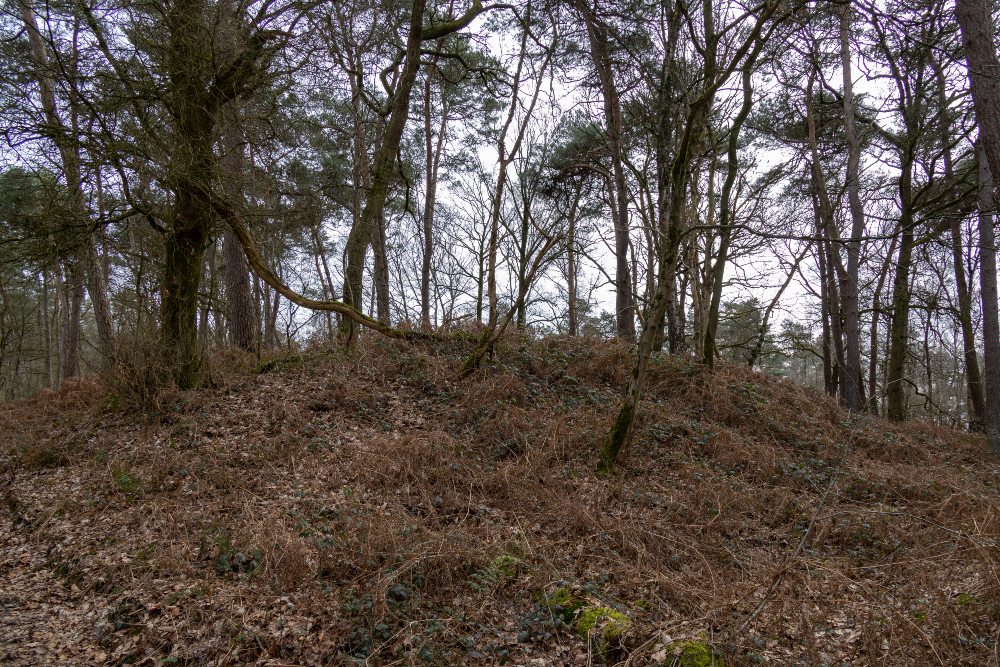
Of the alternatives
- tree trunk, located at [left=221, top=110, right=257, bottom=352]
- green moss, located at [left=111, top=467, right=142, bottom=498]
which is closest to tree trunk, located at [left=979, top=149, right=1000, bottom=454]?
green moss, located at [left=111, top=467, right=142, bottom=498]

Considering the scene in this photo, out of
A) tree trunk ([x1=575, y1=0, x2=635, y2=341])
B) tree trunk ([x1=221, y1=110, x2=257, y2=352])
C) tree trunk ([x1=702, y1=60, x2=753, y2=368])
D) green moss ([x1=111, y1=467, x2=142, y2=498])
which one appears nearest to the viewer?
green moss ([x1=111, y1=467, x2=142, y2=498])

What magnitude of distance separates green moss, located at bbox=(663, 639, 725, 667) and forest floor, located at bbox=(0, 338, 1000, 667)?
0.01 meters

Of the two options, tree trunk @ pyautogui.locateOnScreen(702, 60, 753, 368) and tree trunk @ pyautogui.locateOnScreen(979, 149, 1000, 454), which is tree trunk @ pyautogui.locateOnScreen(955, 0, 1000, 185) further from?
tree trunk @ pyautogui.locateOnScreen(979, 149, 1000, 454)

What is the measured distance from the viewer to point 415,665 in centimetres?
300

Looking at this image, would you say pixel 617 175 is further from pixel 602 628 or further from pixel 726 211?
pixel 602 628

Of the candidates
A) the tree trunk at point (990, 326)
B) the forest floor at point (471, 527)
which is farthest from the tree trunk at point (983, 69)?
the tree trunk at point (990, 326)

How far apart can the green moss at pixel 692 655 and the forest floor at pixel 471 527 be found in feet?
0.04

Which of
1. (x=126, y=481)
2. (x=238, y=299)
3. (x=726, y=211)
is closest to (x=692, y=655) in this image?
(x=126, y=481)

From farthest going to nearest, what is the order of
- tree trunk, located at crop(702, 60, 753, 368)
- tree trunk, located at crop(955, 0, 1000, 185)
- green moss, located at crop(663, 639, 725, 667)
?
tree trunk, located at crop(702, 60, 753, 368) → tree trunk, located at crop(955, 0, 1000, 185) → green moss, located at crop(663, 639, 725, 667)

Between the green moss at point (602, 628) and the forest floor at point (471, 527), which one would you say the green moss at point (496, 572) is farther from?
the green moss at point (602, 628)

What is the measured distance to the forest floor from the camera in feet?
10.2

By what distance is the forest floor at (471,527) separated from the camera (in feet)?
10.2

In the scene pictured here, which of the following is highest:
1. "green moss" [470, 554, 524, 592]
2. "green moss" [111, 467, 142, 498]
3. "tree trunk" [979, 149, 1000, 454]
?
"tree trunk" [979, 149, 1000, 454]

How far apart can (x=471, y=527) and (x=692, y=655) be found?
212 cm
